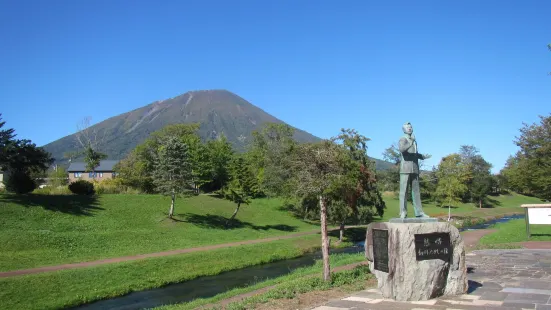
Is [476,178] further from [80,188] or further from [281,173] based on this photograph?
[80,188]

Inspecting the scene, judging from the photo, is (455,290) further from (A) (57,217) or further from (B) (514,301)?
(A) (57,217)

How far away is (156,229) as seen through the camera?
34219 millimetres

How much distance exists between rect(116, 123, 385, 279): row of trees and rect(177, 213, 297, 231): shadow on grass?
3.61 ft

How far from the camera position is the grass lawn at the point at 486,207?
60094 mm

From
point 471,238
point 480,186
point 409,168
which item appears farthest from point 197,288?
point 480,186

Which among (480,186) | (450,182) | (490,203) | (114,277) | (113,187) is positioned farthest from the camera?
(490,203)

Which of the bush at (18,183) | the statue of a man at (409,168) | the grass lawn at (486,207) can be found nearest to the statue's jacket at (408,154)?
the statue of a man at (409,168)

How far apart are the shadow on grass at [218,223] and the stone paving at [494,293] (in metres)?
26.5

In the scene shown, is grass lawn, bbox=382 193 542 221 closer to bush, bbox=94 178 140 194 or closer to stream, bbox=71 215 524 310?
stream, bbox=71 215 524 310

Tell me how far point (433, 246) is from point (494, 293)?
2.05m

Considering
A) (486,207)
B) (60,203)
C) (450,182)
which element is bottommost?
(486,207)

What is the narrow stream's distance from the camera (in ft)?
60.5

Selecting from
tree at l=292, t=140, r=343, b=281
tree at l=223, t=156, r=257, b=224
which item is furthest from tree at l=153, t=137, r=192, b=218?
tree at l=292, t=140, r=343, b=281

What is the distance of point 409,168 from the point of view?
12.0m
